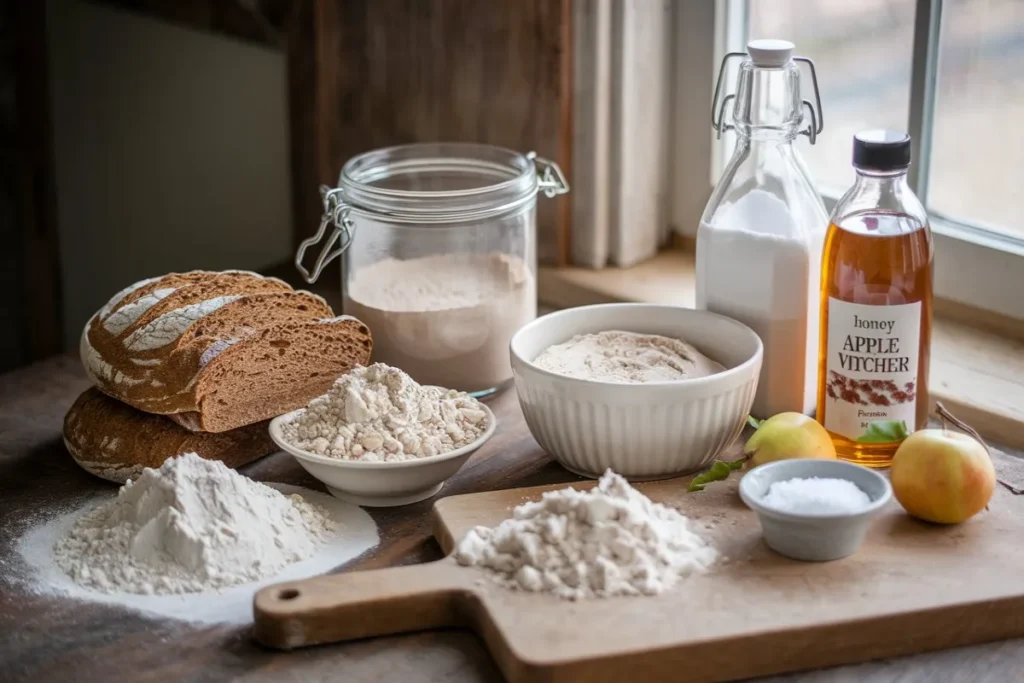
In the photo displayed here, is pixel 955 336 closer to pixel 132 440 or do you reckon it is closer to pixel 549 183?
pixel 549 183

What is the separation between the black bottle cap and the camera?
111 centimetres

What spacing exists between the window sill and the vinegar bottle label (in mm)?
145

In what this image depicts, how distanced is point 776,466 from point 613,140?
26.5 inches

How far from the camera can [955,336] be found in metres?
1.46

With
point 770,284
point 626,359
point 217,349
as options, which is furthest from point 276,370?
point 770,284

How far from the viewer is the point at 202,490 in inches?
42.4

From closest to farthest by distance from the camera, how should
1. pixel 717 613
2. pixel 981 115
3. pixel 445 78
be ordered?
pixel 717 613 < pixel 981 115 < pixel 445 78

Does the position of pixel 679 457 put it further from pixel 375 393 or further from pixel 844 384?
pixel 375 393

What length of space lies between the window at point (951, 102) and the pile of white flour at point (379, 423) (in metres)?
0.61

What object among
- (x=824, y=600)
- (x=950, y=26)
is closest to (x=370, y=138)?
(x=950, y=26)

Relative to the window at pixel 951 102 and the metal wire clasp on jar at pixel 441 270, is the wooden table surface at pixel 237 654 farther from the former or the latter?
the window at pixel 951 102

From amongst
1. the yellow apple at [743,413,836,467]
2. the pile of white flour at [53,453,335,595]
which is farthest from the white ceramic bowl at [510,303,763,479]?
the pile of white flour at [53,453,335,595]

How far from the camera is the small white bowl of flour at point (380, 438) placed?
1160mm

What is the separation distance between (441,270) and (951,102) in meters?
0.59
